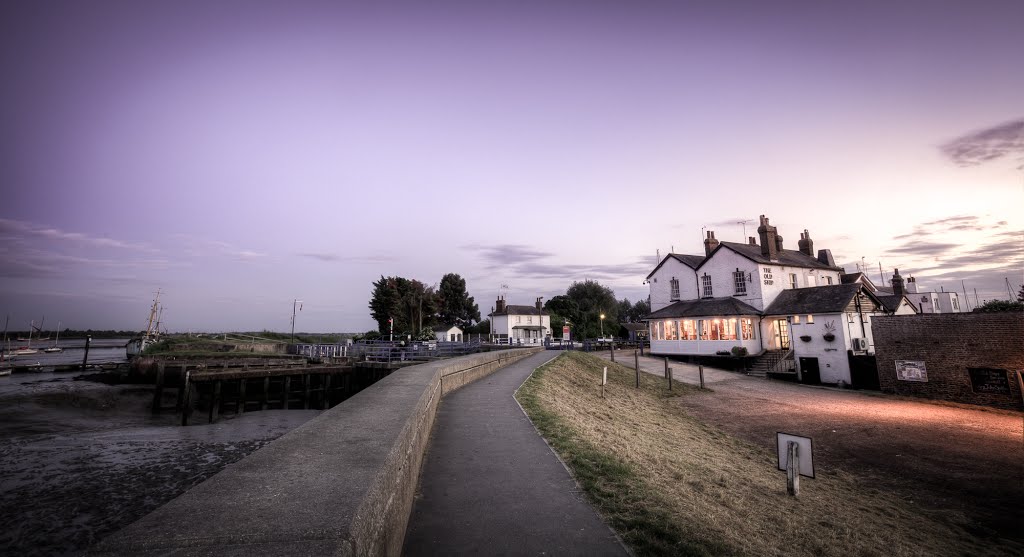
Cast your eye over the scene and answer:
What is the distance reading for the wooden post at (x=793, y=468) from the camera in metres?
7.96

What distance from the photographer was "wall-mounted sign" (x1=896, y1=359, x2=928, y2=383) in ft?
70.9

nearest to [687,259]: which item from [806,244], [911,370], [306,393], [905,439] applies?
[806,244]

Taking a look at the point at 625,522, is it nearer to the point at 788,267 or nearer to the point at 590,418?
the point at 590,418

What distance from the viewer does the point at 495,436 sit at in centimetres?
885

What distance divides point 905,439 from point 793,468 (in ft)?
33.1

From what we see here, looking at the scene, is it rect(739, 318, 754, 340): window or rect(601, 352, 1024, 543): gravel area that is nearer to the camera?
rect(601, 352, 1024, 543): gravel area

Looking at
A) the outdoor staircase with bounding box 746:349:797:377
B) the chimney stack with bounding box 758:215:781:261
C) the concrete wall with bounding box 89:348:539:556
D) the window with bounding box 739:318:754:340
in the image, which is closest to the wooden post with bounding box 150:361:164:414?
the concrete wall with bounding box 89:348:539:556

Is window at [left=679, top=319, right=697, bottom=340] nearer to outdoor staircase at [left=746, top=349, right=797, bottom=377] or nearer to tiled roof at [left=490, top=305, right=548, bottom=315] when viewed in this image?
outdoor staircase at [left=746, top=349, right=797, bottom=377]

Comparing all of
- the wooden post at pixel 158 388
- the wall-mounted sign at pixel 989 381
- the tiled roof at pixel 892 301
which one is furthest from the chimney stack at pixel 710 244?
the wooden post at pixel 158 388

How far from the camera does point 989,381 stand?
1947 cm

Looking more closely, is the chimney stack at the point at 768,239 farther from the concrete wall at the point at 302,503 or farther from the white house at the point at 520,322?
the concrete wall at the point at 302,503

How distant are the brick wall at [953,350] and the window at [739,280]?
11.1m

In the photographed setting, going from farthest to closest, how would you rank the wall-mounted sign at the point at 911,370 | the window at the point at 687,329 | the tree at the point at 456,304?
the tree at the point at 456,304
the window at the point at 687,329
the wall-mounted sign at the point at 911,370

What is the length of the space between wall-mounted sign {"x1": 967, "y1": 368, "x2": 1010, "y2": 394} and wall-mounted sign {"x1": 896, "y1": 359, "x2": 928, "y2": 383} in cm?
174
